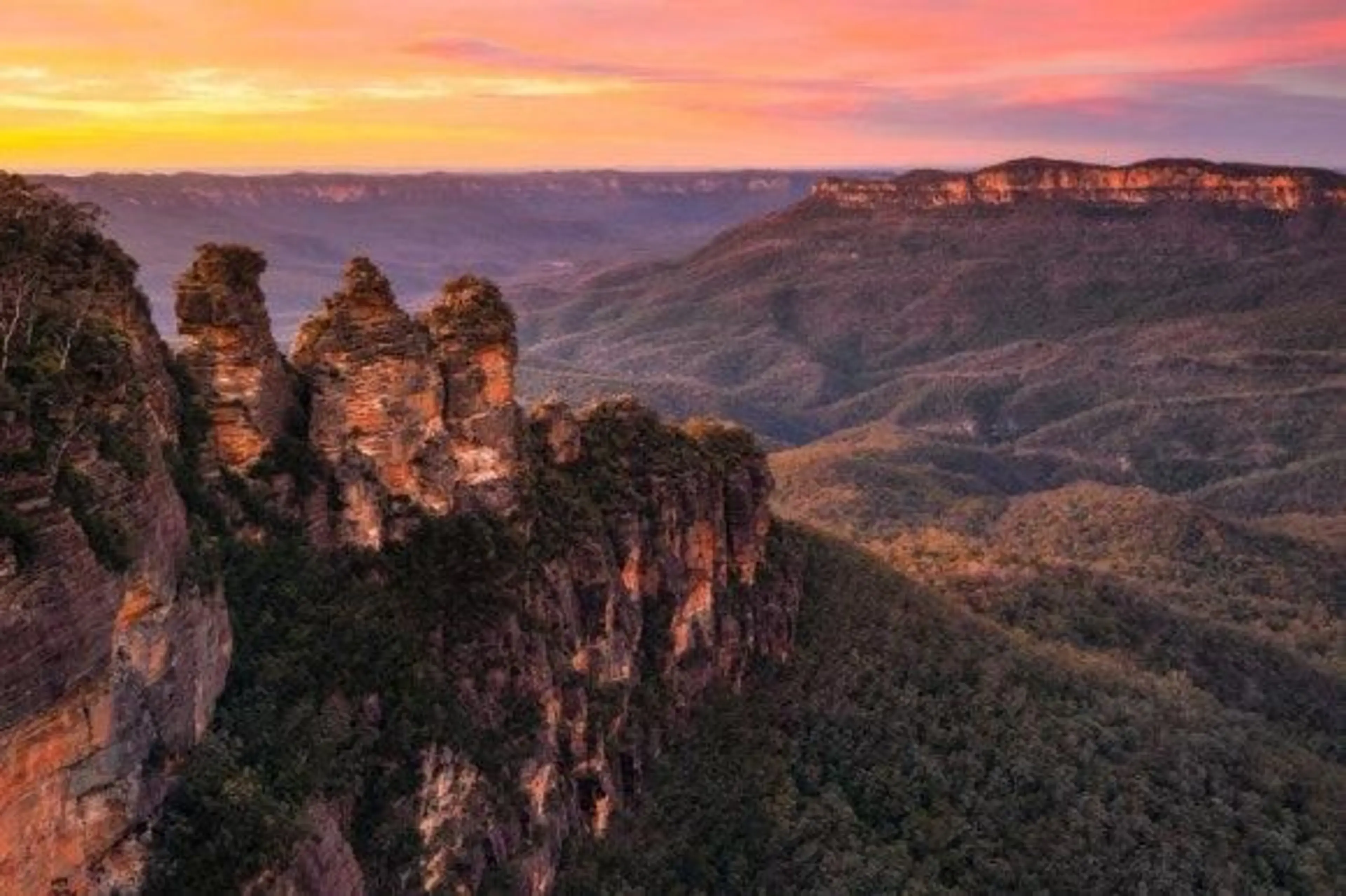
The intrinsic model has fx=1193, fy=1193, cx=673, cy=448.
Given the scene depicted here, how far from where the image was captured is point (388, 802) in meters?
32.7

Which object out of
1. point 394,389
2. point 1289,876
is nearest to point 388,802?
point 394,389

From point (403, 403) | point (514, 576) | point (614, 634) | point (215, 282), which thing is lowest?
point (614, 634)

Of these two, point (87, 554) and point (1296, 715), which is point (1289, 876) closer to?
point (1296, 715)

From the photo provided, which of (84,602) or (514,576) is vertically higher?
(84,602)

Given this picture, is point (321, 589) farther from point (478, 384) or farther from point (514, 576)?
point (478, 384)

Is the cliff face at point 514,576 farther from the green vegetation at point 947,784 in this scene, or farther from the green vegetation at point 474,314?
the green vegetation at point 947,784

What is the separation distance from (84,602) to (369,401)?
54.7ft

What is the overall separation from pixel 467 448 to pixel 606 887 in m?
16.0

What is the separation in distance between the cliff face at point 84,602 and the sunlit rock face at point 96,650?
0.03 meters

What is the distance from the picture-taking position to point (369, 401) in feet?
124

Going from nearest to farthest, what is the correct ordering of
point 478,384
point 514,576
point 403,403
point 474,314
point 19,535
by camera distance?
point 19,535 < point 403,403 < point 514,576 < point 478,384 < point 474,314

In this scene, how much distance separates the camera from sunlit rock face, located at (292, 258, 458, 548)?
122ft

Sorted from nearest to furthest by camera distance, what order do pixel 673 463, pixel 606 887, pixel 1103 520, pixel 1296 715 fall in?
1. pixel 606 887
2. pixel 673 463
3. pixel 1296 715
4. pixel 1103 520

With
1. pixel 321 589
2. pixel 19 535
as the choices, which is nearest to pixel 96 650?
pixel 19 535
